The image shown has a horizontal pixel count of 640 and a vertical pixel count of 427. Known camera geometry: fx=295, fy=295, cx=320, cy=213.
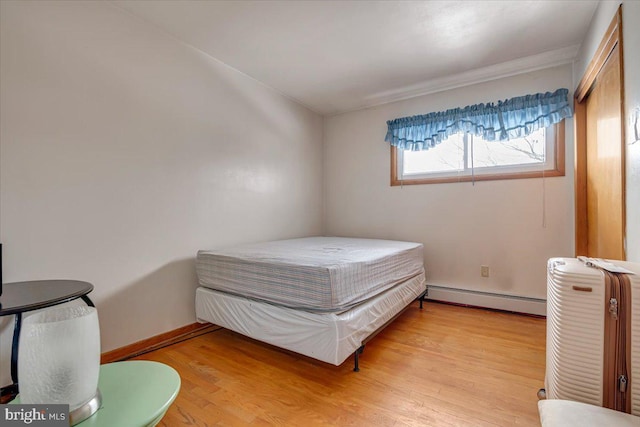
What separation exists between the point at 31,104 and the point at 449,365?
293 centimetres

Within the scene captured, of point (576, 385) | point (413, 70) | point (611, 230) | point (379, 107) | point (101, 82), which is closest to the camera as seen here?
point (576, 385)

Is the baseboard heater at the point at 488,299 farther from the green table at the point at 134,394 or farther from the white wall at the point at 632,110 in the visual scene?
the green table at the point at 134,394

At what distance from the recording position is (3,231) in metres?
1.56

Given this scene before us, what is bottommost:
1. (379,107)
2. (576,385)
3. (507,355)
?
(507,355)

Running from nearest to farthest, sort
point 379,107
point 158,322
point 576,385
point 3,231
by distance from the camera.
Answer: point 576,385 < point 3,231 < point 158,322 < point 379,107

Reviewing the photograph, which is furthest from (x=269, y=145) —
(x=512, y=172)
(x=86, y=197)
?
(x=512, y=172)

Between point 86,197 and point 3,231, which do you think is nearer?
point 3,231

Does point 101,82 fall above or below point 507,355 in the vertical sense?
above

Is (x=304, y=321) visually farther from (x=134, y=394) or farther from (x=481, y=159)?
(x=481, y=159)

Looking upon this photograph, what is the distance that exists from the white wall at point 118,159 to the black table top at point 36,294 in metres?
0.19

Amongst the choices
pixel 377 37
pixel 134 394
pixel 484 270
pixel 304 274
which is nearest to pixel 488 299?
pixel 484 270

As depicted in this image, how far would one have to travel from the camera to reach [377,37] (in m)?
2.33

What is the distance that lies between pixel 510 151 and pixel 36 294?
3710 millimetres

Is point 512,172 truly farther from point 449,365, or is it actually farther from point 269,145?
point 269,145
